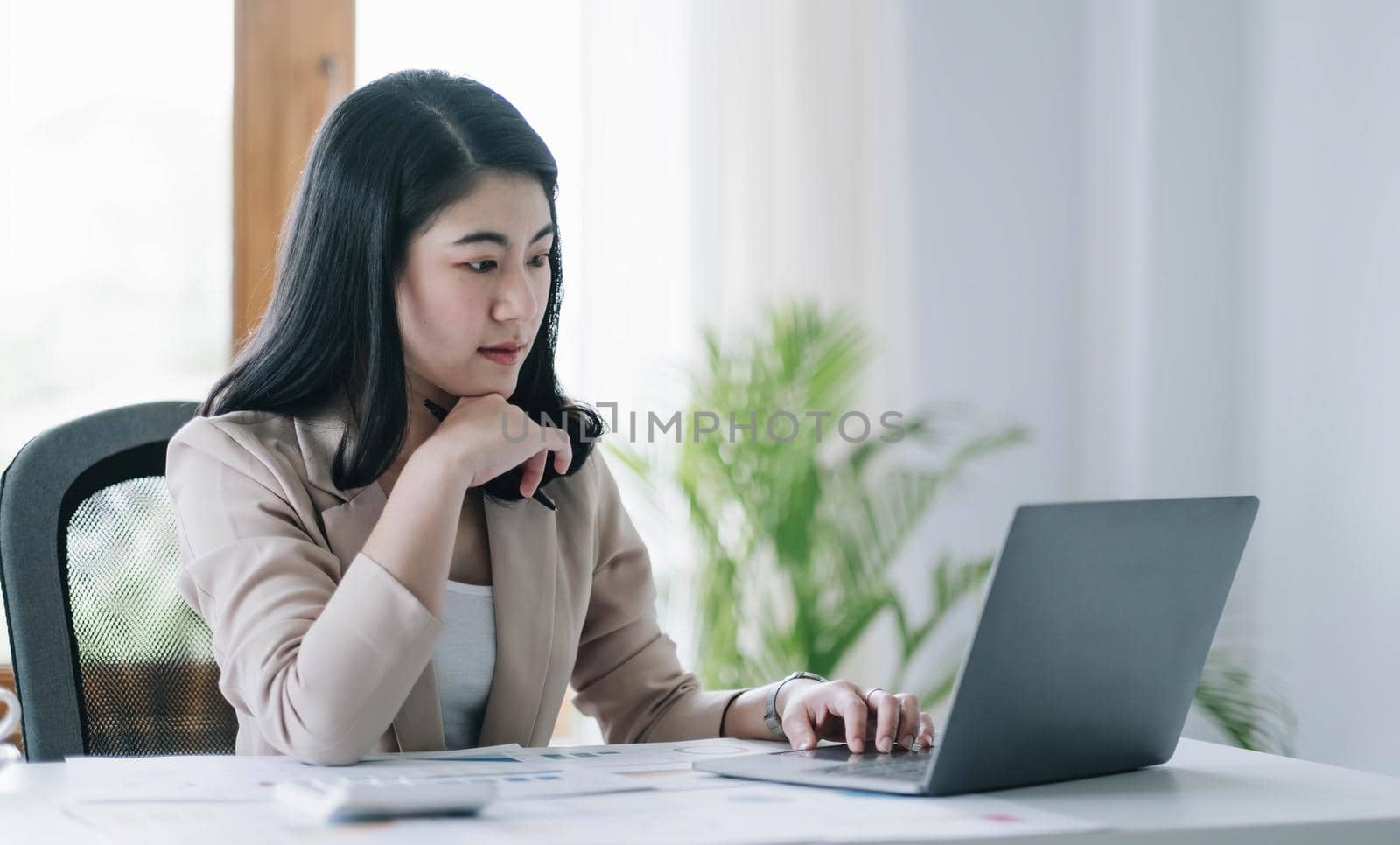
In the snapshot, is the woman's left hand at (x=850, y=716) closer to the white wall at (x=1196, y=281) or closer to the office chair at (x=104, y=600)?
the office chair at (x=104, y=600)

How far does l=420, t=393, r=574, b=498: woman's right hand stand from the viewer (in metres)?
1.12

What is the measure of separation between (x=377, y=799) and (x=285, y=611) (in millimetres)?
342

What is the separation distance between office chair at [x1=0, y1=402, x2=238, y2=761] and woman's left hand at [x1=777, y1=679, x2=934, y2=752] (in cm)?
58

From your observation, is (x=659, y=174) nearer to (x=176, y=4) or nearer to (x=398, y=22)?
(x=398, y=22)

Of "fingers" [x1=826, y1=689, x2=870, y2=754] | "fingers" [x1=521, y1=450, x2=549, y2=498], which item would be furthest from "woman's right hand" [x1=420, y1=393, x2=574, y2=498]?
"fingers" [x1=826, y1=689, x2=870, y2=754]

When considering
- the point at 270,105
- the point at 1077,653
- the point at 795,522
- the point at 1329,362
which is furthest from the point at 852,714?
the point at 270,105

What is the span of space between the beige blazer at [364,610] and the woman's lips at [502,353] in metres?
0.15

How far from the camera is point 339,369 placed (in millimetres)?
1290

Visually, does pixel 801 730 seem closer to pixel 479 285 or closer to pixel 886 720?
pixel 886 720

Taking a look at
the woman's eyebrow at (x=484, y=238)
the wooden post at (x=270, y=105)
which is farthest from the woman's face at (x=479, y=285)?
the wooden post at (x=270, y=105)

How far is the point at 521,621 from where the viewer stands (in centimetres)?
126

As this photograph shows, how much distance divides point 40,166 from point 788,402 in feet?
4.63

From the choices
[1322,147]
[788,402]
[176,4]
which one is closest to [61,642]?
[788,402]

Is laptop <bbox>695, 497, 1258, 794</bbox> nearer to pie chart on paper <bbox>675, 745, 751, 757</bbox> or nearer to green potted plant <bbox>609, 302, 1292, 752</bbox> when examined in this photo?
pie chart on paper <bbox>675, 745, 751, 757</bbox>
